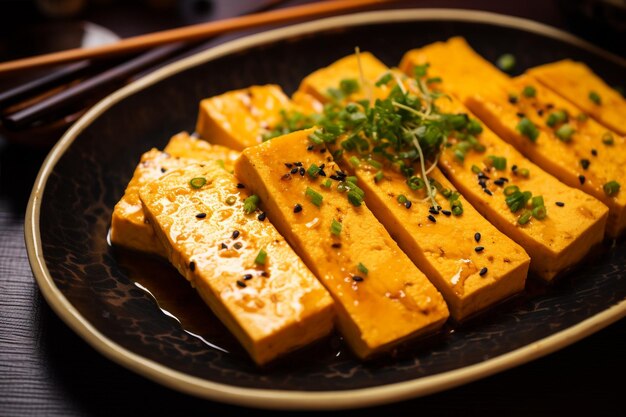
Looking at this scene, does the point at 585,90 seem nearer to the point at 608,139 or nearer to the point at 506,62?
the point at 608,139

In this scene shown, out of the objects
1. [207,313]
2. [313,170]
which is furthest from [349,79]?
[207,313]

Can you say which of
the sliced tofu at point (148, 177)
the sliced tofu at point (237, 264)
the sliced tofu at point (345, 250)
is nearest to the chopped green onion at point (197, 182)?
the sliced tofu at point (237, 264)

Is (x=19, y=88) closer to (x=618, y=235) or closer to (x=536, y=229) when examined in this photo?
(x=536, y=229)

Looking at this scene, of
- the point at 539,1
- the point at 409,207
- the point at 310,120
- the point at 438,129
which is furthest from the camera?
the point at 539,1

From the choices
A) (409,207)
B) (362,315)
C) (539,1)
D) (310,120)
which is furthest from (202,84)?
(539,1)

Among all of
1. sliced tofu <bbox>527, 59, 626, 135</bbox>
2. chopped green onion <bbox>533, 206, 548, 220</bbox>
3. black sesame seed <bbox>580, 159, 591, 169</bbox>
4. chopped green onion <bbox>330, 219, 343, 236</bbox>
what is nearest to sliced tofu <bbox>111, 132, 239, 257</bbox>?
chopped green onion <bbox>330, 219, 343, 236</bbox>

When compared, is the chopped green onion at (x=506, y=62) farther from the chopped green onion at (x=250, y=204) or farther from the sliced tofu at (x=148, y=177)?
the chopped green onion at (x=250, y=204)
